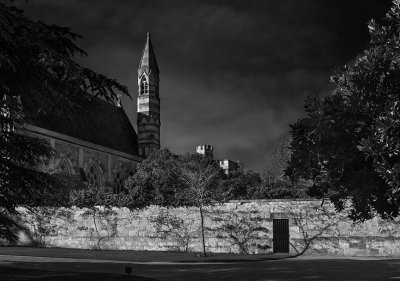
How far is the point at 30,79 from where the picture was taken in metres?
11.9

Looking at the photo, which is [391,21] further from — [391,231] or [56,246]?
[56,246]

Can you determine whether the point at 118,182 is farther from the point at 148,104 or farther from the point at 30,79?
the point at 30,79

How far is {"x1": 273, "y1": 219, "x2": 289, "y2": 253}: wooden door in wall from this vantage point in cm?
2475

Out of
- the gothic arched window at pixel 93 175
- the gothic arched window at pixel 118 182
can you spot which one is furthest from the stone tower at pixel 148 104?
the gothic arched window at pixel 93 175

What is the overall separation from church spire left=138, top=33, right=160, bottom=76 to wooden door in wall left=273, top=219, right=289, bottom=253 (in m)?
41.3

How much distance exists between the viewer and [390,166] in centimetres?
943

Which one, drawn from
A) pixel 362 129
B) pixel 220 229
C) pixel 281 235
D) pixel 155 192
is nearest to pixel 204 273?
pixel 362 129

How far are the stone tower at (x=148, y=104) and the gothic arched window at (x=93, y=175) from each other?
9898 millimetres

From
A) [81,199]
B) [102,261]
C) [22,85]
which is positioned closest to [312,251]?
[102,261]

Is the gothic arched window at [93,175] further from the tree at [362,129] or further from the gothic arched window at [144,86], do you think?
the tree at [362,129]

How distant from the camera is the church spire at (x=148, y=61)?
63562 millimetres

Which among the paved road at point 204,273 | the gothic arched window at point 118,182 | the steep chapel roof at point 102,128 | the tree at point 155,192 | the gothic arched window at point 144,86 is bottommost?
the paved road at point 204,273

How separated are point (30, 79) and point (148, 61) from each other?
52761 mm

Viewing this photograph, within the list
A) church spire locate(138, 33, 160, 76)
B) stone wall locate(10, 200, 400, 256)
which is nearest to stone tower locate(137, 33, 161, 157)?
church spire locate(138, 33, 160, 76)
